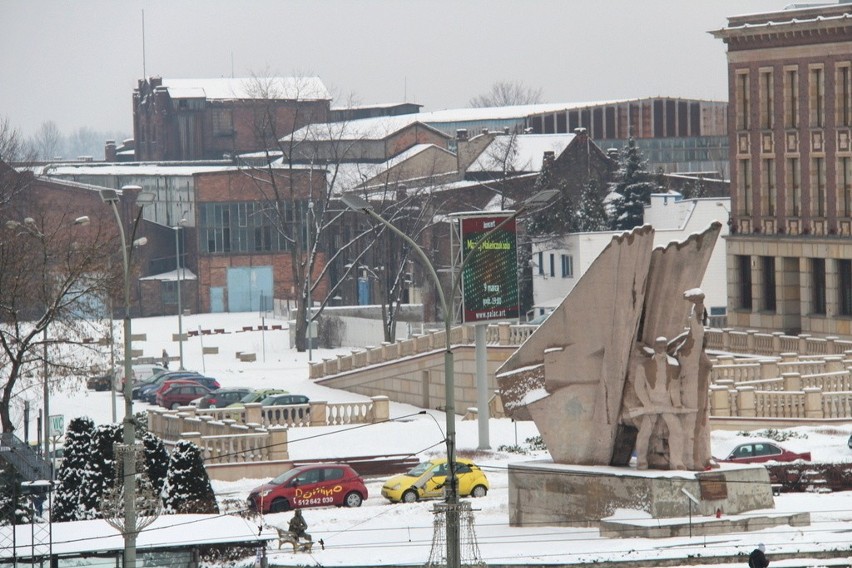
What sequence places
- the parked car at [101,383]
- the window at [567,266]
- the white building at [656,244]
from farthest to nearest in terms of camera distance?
the window at [567,266] < the white building at [656,244] < the parked car at [101,383]

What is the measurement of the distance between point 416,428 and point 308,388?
50.0 ft

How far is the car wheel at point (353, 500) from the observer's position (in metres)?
39.8

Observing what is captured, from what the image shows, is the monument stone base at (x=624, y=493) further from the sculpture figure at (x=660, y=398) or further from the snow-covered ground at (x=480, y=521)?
the sculpture figure at (x=660, y=398)

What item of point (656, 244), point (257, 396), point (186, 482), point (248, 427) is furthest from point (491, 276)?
point (656, 244)

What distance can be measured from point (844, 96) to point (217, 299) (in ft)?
163

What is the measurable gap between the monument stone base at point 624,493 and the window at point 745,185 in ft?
118

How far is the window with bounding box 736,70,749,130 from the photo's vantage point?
224 feet

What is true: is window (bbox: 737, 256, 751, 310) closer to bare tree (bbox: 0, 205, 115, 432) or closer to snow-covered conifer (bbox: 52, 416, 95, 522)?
bare tree (bbox: 0, 205, 115, 432)

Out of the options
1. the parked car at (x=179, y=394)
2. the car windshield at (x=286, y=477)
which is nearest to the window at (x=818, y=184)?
the parked car at (x=179, y=394)

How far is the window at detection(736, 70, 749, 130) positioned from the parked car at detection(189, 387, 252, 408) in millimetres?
22401

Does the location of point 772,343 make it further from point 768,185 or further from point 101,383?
point 101,383

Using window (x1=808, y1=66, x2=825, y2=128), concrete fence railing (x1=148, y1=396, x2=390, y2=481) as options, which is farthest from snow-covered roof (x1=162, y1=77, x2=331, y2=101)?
concrete fence railing (x1=148, y1=396, x2=390, y2=481)

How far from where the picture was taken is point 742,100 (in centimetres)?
6862

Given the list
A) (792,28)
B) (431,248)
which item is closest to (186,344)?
(431,248)
